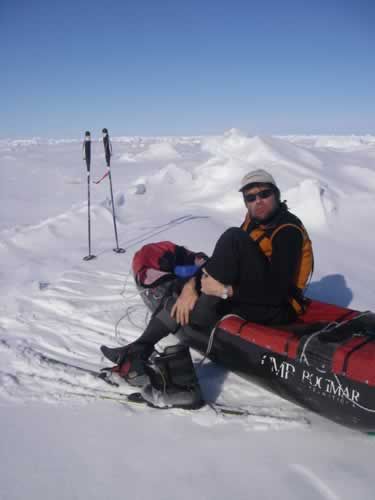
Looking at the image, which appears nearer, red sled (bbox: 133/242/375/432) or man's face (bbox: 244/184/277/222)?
red sled (bbox: 133/242/375/432)

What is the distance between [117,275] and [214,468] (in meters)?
2.99

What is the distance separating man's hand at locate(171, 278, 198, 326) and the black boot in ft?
0.66

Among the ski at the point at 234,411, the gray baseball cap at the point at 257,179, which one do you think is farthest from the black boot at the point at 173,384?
the gray baseball cap at the point at 257,179

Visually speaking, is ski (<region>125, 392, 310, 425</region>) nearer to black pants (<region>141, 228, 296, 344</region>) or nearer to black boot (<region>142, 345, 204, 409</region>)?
black boot (<region>142, 345, 204, 409</region>)

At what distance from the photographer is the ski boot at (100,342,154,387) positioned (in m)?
2.48

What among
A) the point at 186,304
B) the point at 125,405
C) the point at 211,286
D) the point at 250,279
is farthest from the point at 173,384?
the point at 250,279

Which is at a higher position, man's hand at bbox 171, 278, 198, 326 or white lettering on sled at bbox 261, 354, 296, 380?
man's hand at bbox 171, 278, 198, 326

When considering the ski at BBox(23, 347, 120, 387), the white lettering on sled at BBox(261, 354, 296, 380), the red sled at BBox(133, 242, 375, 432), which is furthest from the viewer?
the ski at BBox(23, 347, 120, 387)

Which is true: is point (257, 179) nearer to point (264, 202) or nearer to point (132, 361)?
point (264, 202)

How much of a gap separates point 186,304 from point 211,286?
0.70 ft

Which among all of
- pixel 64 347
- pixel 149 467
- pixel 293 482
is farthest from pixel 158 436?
pixel 64 347

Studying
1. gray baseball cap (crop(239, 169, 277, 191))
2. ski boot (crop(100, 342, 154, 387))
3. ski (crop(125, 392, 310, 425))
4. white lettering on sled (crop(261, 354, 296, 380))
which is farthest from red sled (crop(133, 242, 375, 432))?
gray baseball cap (crop(239, 169, 277, 191))

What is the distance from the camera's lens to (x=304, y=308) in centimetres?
277

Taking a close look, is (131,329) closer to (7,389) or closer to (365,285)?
(7,389)
